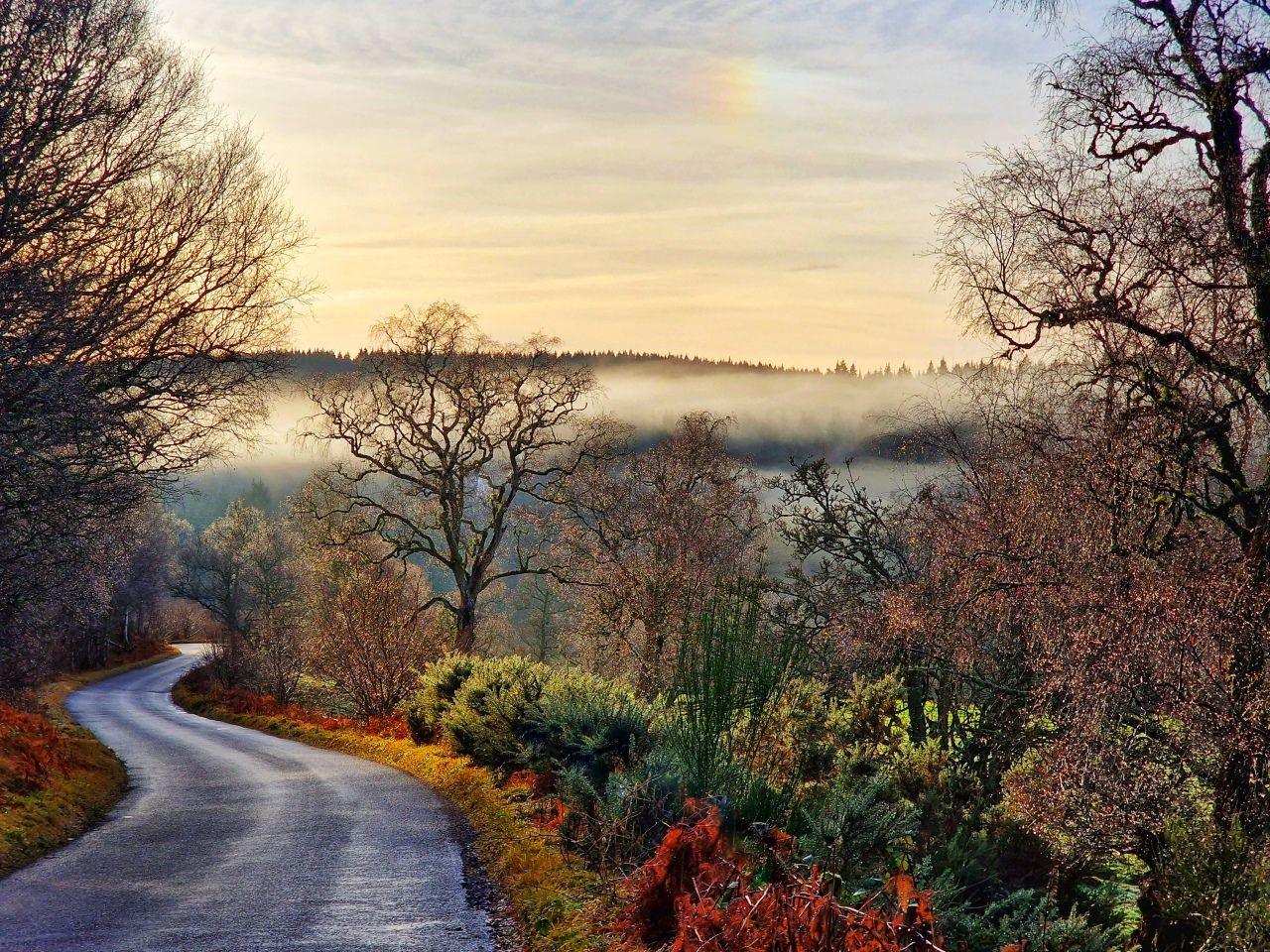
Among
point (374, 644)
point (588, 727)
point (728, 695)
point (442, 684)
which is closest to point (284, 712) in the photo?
point (374, 644)

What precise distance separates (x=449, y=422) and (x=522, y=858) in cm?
2550

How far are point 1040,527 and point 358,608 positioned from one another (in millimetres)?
23453

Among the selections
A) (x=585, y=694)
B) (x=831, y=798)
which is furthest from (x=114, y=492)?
(x=831, y=798)

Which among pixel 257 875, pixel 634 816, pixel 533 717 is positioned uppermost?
pixel 634 816

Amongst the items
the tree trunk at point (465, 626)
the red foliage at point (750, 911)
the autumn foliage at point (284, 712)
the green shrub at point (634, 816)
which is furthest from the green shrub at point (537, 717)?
the tree trunk at point (465, 626)

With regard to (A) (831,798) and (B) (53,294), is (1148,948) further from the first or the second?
(B) (53,294)

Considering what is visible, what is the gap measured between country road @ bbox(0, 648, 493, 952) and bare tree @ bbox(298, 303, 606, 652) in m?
15.5

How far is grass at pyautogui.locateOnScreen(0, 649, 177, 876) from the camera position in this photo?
1284cm

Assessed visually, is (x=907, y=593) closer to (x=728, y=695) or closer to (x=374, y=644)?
(x=728, y=695)

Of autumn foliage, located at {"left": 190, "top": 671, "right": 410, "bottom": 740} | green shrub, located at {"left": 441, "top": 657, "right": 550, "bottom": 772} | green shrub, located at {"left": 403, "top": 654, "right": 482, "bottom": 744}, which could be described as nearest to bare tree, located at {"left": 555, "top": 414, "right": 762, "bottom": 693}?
autumn foliage, located at {"left": 190, "top": 671, "right": 410, "bottom": 740}

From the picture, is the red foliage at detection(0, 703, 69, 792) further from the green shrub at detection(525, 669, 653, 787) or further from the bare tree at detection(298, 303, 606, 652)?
the bare tree at detection(298, 303, 606, 652)

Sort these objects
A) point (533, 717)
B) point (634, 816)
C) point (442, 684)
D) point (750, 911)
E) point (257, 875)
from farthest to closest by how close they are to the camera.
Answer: point (442, 684) → point (533, 717) → point (257, 875) → point (634, 816) → point (750, 911)

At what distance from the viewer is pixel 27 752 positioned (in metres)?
17.2

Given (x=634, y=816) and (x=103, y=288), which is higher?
(x=103, y=288)
